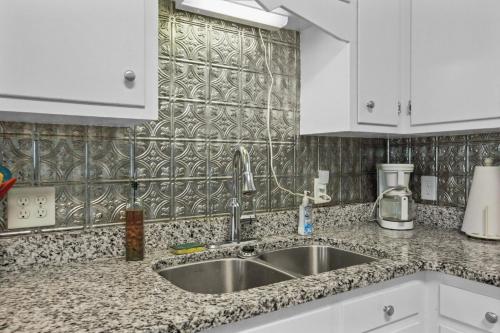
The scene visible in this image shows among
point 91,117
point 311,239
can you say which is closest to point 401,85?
point 311,239

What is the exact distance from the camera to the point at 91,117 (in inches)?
37.5

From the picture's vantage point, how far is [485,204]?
1483mm

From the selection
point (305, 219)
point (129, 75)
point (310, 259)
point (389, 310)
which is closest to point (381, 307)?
point (389, 310)

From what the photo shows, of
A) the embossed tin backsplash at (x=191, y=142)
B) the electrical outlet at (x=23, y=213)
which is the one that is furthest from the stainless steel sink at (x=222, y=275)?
the electrical outlet at (x=23, y=213)

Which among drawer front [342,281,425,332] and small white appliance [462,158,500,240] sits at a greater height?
small white appliance [462,158,500,240]

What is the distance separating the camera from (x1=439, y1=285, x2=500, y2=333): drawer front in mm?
1078

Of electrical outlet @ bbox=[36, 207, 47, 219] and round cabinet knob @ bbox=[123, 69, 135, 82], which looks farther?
electrical outlet @ bbox=[36, 207, 47, 219]

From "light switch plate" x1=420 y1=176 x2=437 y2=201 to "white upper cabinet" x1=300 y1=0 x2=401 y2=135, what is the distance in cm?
43

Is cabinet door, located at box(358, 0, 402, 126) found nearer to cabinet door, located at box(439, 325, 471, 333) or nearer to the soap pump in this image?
the soap pump

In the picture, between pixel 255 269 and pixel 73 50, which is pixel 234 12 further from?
pixel 255 269

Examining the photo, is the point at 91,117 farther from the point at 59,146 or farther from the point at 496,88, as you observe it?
the point at 496,88

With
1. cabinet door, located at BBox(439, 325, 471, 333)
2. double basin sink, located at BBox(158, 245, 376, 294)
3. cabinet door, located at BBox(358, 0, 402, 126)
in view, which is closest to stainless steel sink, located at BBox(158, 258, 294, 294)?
double basin sink, located at BBox(158, 245, 376, 294)

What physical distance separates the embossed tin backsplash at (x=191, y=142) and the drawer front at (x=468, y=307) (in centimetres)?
69

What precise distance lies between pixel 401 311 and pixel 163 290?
0.78m
